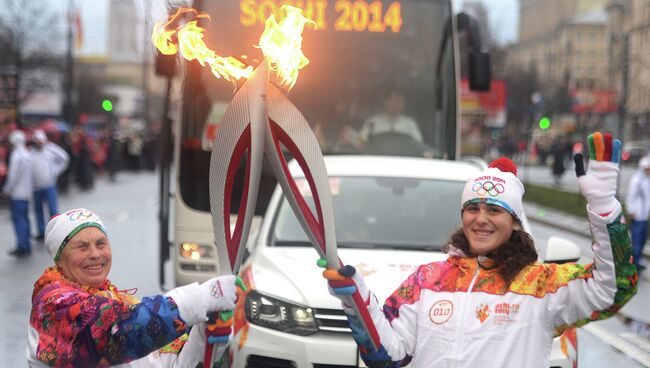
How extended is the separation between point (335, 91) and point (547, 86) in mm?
74619

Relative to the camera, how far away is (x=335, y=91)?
28.7ft

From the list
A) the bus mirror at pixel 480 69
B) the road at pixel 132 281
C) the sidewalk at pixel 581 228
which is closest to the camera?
the road at pixel 132 281

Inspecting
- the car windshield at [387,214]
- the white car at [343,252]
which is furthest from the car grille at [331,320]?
the car windshield at [387,214]

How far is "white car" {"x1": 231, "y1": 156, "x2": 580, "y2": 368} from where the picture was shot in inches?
192

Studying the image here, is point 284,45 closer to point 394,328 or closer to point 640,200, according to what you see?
Result: point 394,328

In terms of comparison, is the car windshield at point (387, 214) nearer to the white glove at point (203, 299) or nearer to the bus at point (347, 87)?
the bus at point (347, 87)

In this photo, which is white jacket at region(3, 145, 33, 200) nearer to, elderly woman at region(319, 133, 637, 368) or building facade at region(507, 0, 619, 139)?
elderly woman at region(319, 133, 637, 368)

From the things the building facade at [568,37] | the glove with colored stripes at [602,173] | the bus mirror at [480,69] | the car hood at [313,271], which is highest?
the building facade at [568,37]

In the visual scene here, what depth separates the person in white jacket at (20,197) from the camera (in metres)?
13.0

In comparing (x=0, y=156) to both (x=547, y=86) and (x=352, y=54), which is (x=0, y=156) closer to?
(x=352, y=54)

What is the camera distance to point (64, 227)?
9.63 ft

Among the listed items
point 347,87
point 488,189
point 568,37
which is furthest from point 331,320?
point 568,37

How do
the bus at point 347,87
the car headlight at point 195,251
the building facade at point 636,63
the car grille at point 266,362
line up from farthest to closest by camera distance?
1. the building facade at point 636,63
2. the bus at point 347,87
3. the car headlight at point 195,251
4. the car grille at point 266,362

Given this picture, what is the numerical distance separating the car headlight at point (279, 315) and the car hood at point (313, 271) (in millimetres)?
40
